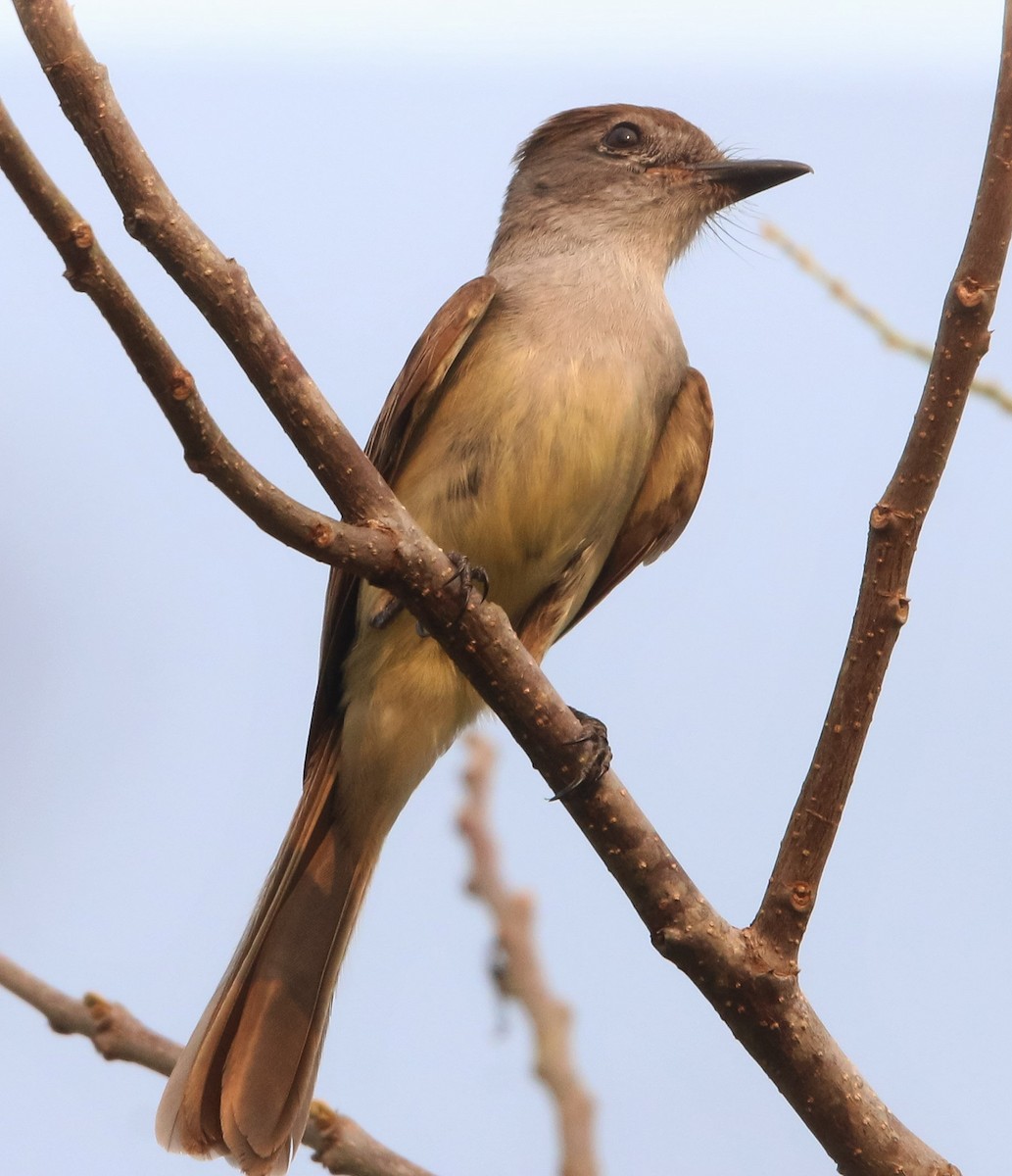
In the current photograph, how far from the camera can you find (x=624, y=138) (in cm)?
555

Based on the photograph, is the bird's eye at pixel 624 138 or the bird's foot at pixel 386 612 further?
the bird's eye at pixel 624 138

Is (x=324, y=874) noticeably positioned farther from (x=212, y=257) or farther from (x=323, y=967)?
(x=212, y=257)

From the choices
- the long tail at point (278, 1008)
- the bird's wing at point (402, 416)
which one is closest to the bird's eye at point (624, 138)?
the bird's wing at point (402, 416)

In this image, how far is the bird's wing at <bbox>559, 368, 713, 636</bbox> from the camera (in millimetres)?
4816

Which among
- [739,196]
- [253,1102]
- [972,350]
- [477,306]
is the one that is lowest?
[253,1102]

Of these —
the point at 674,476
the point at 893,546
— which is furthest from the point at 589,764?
the point at 674,476

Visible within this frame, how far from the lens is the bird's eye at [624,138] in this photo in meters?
5.55

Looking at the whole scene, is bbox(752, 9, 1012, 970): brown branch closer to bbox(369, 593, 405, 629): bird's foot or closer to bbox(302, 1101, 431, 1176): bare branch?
bbox(302, 1101, 431, 1176): bare branch

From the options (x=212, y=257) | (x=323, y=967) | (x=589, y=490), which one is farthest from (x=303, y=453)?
(x=323, y=967)

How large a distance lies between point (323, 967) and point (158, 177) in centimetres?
235

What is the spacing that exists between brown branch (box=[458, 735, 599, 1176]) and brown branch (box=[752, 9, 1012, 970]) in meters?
0.45

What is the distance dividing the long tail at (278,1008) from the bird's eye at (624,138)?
8.37 ft

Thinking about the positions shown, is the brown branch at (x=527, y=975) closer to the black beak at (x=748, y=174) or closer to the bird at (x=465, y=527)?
the bird at (x=465, y=527)

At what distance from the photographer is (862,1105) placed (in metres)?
2.85
